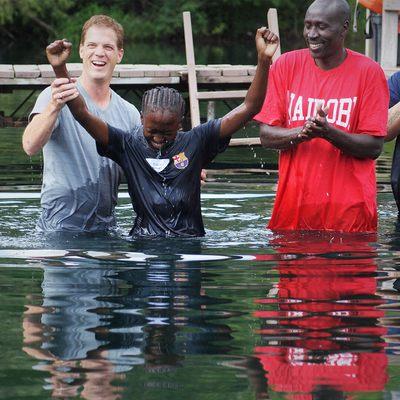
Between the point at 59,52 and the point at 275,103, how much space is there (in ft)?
5.08

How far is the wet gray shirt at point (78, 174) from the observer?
28.5 feet

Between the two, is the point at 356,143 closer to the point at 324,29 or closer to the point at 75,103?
the point at 324,29

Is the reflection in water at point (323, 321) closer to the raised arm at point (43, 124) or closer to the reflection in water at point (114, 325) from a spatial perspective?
the reflection in water at point (114, 325)

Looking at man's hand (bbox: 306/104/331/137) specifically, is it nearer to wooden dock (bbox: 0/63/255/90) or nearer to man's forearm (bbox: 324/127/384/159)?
man's forearm (bbox: 324/127/384/159)

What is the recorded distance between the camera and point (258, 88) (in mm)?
7930

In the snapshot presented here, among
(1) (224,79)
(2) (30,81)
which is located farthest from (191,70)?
(2) (30,81)

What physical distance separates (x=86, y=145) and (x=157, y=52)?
1541 inches

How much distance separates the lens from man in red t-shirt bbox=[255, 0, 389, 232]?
8.32 meters

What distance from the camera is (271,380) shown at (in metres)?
5.60

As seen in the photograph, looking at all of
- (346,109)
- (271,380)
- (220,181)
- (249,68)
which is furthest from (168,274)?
(249,68)

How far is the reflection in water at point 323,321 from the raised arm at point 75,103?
1314mm

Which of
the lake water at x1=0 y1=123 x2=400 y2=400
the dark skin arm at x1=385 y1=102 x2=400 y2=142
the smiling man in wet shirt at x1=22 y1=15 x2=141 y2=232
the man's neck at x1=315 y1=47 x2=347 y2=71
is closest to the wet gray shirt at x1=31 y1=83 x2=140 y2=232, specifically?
the smiling man in wet shirt at x1=22 y1=15 x2=141 y2=232

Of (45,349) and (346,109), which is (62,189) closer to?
(346,109)

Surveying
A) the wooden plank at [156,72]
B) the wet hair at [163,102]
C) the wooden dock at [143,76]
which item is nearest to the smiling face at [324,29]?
the wet hair at [163,102]
